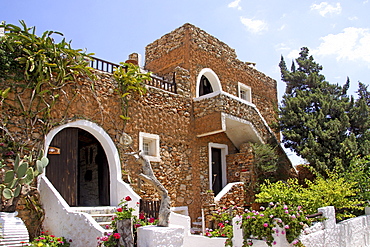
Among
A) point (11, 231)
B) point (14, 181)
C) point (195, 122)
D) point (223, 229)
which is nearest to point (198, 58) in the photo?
point (195, 122)

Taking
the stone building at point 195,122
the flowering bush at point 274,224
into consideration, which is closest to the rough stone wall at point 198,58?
the stone building at point 195,122

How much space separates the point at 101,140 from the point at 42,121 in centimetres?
182

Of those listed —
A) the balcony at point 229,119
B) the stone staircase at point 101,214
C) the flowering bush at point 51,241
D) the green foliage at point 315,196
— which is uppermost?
the balcony at point 229,119

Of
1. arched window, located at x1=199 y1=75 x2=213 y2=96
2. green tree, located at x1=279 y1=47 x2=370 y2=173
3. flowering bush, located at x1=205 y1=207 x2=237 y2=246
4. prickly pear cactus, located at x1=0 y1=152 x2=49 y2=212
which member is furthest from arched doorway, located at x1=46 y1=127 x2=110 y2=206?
green tree, located at x1=279 y1=47 x2=370 y2=173

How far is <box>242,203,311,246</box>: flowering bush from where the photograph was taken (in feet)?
19.2

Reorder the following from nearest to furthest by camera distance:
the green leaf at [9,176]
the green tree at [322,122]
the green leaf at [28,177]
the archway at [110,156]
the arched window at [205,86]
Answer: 1. the green leaf at [9,176]
2. the green leaf at [28,177]
3. the archway at [110,156]
4. the green tree at [322,122]
5. the arched window at [205,86]

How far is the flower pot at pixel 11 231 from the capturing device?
20.0 ft

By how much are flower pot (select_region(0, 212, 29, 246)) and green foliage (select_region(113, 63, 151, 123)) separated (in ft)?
13.2

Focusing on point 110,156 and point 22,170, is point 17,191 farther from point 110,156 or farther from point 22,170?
point 110,156

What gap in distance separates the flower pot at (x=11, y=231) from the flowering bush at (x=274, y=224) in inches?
161

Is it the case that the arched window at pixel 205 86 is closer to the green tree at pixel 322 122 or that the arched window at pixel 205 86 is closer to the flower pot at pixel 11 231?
the green tree at pixel 322 122

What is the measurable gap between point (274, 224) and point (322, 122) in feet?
28.6

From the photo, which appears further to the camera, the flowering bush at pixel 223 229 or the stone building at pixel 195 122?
the stone building at pixel 195 122

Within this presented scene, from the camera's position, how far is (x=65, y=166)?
8.61 m
